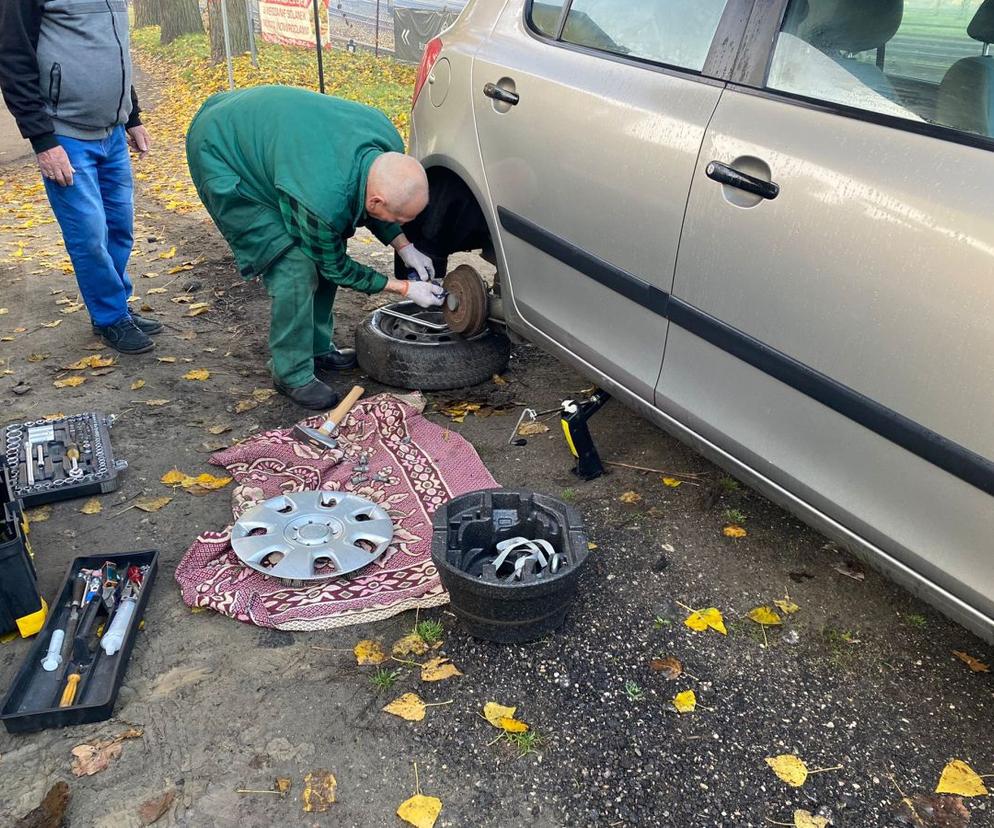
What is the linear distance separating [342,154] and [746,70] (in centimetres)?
153

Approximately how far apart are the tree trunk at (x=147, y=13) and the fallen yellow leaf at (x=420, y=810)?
17594 millimetres

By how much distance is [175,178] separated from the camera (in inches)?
293

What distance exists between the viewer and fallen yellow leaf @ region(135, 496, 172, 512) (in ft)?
9.18

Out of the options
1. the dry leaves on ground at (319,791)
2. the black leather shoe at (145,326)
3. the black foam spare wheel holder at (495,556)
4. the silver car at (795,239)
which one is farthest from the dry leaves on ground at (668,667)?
the black leather shoe at (145,326)

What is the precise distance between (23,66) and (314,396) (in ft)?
5.77

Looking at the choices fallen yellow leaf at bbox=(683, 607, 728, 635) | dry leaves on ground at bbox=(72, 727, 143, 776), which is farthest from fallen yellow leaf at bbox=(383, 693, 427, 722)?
fallen yellow leaf at bbox=(683, 607, 728, 635)

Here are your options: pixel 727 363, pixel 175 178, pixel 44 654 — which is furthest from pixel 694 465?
pixel 175 178

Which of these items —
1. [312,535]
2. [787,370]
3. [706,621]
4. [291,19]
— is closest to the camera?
[787,370]

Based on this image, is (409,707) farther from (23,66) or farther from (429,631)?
(23,66)

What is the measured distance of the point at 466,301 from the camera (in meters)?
3.26

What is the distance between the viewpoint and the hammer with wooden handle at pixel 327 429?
315cm

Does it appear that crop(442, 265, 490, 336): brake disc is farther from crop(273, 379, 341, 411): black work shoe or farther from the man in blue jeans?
the man in blue jeans

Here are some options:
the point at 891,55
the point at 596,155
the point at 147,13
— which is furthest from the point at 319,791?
the point at 147,13

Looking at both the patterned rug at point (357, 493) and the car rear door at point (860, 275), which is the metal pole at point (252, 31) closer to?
the patterned rug at point (357, 493)
